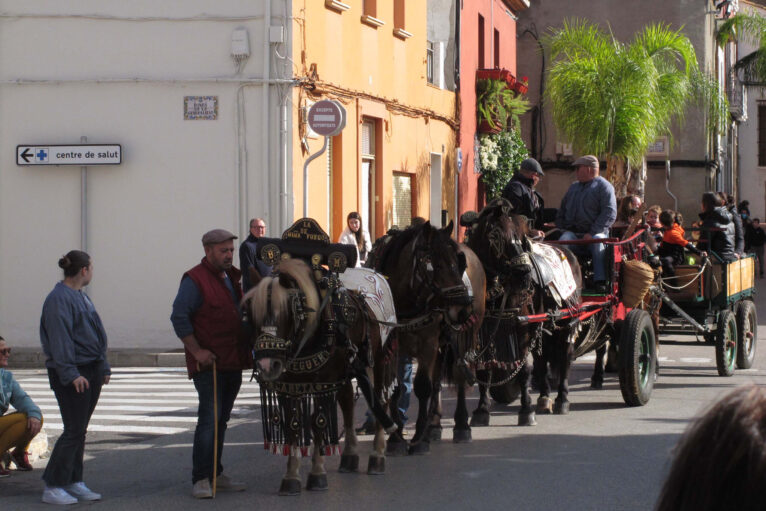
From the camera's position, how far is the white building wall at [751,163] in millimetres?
57125

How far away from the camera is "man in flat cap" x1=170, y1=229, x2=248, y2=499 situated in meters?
7.60

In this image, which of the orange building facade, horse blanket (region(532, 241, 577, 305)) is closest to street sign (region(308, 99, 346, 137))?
the orange building facade

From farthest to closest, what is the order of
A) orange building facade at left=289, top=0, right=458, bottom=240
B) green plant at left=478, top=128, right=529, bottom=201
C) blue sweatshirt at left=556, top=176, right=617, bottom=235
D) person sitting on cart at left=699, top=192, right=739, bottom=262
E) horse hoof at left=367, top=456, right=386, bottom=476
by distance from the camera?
green plant at left=478, top=128, right=529, bottom=201, orange building facade at left=289, top=0, right=458, bottom=240, person sitting on cart at left=699, top=192, right=739, bottom=262, blue sweatshirt at left=556, top=176, right=617, bottom=235, horse hoof at left=367, top=456, right=386, bottom=476

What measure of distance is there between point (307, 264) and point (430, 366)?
182 cm

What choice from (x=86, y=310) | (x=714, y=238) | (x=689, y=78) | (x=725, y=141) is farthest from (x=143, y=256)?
(x=725, y=141)

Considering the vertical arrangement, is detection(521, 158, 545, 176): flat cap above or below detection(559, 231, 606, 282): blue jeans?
above

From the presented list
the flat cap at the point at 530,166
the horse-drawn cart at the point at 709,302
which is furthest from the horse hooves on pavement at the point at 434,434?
the horse-drawn cart at the point at 709,302

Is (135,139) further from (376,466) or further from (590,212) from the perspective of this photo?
(376,466)

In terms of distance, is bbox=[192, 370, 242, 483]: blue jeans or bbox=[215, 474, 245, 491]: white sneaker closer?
bbox=[192, 370, 242, 483]: blue jeans

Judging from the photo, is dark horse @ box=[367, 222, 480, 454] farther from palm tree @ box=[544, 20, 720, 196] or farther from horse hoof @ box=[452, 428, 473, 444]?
palm tree @ box=[544, 20, 720, 196]

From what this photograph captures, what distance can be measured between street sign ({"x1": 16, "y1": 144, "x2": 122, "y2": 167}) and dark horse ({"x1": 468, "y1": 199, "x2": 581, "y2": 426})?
8.18m

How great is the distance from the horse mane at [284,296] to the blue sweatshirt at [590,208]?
16.2 feet

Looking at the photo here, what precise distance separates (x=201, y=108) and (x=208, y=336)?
989 centimetres

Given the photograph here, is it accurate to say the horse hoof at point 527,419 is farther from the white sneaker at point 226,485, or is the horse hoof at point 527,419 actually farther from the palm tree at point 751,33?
the palm tree at point 751,33
